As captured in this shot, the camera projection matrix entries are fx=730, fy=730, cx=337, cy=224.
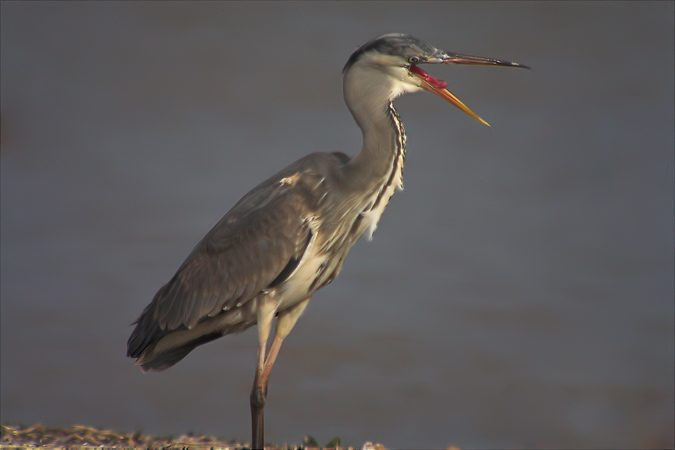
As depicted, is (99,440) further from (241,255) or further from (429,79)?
→ (429,79)

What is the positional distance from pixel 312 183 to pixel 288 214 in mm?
268

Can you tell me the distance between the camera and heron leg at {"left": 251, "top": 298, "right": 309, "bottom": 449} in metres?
4.92

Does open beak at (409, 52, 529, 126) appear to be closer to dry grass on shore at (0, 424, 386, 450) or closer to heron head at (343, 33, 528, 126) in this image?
heron head at (343, 33, 528, 126)

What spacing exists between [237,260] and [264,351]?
0.65 m

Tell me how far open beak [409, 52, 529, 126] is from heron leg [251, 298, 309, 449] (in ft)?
5.55

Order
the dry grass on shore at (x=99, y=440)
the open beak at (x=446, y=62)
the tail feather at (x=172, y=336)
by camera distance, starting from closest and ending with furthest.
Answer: the open beak at (x=446, y=62) < the tail feather at (x=172, y=336) < the dry grass on shore at (x=99, y=440)

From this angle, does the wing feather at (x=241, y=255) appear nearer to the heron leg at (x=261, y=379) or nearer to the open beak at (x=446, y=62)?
the heron leg at (x=261, y=379)

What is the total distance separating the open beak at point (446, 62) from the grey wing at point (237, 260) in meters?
0.99

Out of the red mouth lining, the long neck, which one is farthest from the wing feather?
the red mouth lining

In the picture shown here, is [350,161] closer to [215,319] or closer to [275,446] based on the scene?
[215,319]

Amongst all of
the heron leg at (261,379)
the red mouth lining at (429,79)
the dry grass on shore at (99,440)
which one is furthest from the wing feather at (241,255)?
the dry grass on shore at (99,440)

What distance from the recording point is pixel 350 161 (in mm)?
4930

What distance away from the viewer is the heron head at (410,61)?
187 inches

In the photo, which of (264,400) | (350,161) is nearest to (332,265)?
(350,161)
